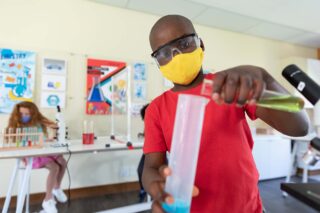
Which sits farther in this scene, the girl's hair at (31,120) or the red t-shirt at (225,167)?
the girl's hair at (31,120)

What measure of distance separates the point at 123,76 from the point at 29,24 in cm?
128

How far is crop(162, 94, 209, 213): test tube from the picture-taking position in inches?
16.7

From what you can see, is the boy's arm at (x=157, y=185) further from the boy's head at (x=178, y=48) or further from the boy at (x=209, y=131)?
the boy's head at (x=178, y=48)

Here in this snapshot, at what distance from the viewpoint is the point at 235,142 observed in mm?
553

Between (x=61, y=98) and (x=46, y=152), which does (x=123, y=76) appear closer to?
(x=61, y=98)

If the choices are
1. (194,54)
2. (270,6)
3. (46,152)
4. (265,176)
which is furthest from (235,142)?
(265,176)

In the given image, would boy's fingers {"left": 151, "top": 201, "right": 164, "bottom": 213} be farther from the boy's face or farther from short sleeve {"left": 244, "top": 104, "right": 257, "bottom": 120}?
the boy's face

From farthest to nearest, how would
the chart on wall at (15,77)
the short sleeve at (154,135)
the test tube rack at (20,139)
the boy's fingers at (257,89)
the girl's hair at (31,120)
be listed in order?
the chart on wall at (15,77) < the girl's hair at (31,120) < the test tube rack at (20,139) < the short sleeve at (154,135) < the boy's fingers at (257,89)

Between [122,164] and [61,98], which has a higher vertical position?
[61,98]

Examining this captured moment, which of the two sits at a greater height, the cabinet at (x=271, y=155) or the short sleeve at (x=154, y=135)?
the short sleeve at (x=154, y=135)

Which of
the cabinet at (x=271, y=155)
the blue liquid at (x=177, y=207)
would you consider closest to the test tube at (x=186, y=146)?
the blue liquid at (x=177, y=207)

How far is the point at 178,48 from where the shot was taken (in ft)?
2.14

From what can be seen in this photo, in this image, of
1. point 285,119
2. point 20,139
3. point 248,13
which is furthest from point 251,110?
point 248,13

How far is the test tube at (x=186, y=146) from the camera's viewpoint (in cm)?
42
